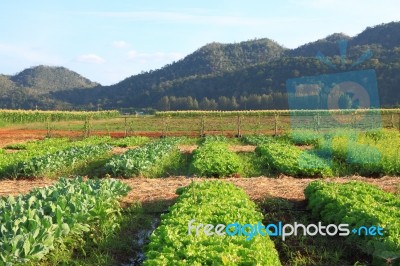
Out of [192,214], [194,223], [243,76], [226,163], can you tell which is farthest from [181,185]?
[243,76]

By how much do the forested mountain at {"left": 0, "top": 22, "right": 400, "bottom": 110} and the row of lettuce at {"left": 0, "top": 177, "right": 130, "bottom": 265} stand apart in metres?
61.0

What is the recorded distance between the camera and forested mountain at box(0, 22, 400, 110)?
276ft

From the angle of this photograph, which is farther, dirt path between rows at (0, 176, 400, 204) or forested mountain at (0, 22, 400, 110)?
forested mountain at (0, 22, 400, 110)

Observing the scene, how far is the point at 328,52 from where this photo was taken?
116 meters

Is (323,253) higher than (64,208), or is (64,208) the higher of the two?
(64,208)

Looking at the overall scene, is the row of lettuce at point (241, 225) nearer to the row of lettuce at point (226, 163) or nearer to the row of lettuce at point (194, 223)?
the row of lettuce at point (194, 223)

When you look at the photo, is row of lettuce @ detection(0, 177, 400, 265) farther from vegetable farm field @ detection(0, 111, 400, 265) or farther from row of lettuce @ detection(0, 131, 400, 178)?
row of lettuce @ detection(0, 131, 400, 178)

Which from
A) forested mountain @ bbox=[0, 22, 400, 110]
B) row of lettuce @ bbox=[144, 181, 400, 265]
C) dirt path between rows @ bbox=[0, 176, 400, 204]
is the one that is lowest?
dirt path between rows @ bbox=[0, 176, 400, 204]

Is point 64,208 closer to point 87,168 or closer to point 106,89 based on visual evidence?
point 87,168

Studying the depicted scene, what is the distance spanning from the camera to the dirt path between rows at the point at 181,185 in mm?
10336

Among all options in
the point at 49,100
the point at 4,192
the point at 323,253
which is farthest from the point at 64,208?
the point at 49,100

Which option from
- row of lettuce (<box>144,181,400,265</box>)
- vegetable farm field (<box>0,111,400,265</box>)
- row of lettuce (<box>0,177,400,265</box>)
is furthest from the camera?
vegetable farm field (<box>0,111,400,265</box>)

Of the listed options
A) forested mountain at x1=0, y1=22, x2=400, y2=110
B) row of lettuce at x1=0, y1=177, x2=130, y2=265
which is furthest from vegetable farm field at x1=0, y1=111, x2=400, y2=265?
forested mountain at x1=0, y1=22, x2=400, y2=110

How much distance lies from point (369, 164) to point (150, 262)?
37.1 feet
